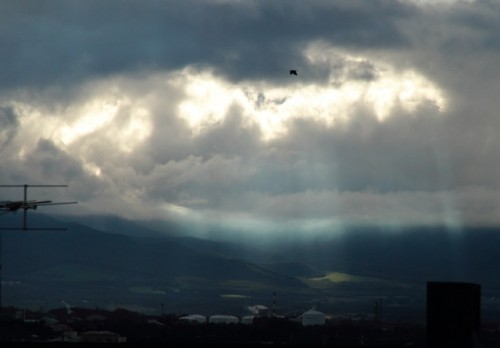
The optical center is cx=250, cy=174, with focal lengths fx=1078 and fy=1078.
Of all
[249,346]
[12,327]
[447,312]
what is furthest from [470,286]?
[12,327]

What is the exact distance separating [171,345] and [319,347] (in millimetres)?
3306

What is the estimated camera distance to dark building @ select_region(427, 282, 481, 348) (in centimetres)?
2347

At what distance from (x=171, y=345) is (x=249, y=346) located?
1.76 metres

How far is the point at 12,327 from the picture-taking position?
6614 inches

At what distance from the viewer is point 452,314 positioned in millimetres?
23734

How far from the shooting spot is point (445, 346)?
23469mm

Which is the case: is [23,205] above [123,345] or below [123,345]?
above

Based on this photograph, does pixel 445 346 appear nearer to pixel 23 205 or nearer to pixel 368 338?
pixel 23 205

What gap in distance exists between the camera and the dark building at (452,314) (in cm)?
2347

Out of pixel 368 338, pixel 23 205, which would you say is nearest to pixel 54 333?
pixel 368 338

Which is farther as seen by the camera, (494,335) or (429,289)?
(494,335)

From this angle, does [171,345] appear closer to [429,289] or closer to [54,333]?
[429,289]

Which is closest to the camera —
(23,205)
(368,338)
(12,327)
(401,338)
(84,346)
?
(84,346)

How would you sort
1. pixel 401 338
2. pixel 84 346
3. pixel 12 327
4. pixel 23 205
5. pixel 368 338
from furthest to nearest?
pixel 368 338 < pixel 401 338 < pixel 12 327 < pixel 23 205 < pixel 84 346
